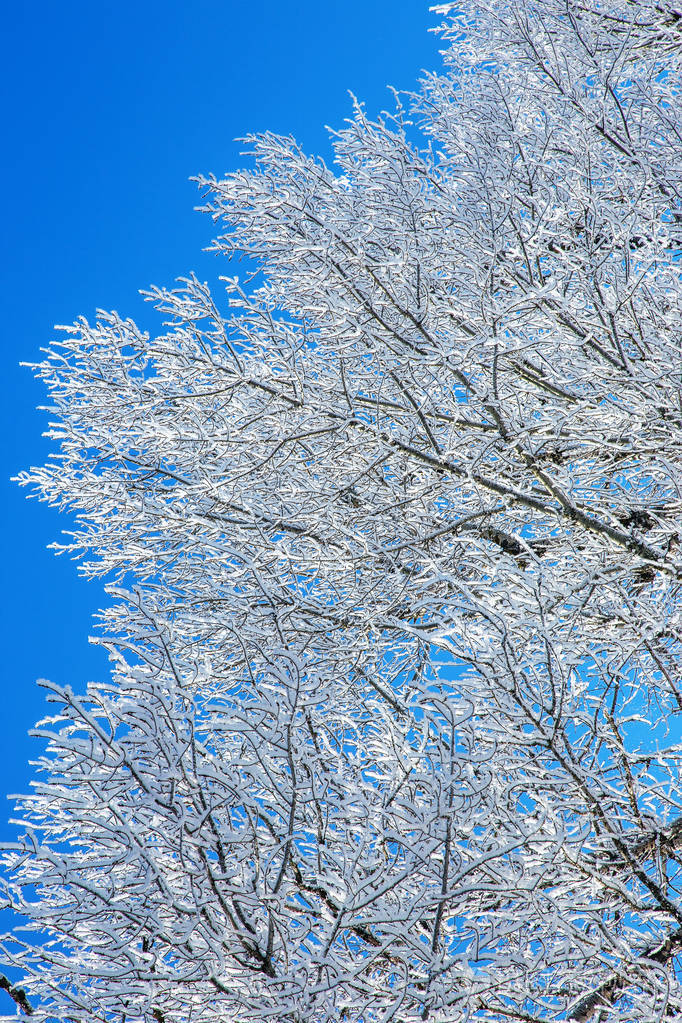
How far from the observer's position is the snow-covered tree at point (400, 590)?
238cm

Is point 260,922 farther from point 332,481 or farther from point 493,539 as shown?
point 493,539

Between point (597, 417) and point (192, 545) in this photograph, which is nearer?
point (597, 417)

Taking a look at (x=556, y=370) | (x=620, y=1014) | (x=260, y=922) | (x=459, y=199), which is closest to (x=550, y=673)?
(x=260, y=922)

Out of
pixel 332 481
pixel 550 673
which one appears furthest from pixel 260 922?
pixel 332 481

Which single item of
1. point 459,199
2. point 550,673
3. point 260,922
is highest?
point 459,199

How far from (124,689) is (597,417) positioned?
3.04 meters

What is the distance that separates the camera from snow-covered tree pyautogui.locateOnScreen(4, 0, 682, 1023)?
7.80ft

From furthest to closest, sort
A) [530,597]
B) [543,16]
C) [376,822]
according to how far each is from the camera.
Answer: [543,16], [530,597], [376,822]

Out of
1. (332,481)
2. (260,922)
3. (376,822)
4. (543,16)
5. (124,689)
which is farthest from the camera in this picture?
(543,16)

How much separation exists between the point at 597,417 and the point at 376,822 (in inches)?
102

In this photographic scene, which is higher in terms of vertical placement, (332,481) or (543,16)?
(543,16)

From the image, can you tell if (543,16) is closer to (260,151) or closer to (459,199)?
(459,199)

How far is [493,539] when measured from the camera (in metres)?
5.45

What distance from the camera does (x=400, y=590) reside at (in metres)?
→ 4.73
